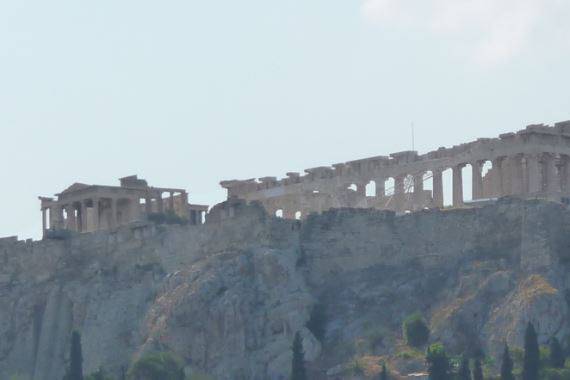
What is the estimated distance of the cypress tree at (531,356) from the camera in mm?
113688

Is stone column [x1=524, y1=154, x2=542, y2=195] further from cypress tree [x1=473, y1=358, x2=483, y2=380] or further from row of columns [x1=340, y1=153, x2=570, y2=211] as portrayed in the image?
cypress tree [x1=473, y1=358, x2=483, y2=380]

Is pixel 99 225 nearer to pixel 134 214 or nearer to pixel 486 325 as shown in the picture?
pixel 134 214

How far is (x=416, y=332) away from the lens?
389 feet

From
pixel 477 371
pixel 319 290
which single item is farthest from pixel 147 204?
pixel 477 371

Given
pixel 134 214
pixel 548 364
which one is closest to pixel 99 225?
pixel 134 214

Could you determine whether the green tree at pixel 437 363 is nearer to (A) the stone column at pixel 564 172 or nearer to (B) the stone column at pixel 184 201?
(A) the stone column at pixel 564 172

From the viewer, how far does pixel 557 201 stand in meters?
126

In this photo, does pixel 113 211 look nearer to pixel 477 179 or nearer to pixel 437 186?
pixel 437 186

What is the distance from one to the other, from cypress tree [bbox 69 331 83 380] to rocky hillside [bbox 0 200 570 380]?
1.96 meters

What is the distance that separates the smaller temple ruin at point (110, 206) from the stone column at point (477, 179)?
13.4 m

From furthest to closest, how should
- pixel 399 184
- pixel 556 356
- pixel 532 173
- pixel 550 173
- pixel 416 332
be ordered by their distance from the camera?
1. pixel 399 184
2. pixel 550 173
3. pixel 532 173
4. pixel 416 332
5. pixel 556 356

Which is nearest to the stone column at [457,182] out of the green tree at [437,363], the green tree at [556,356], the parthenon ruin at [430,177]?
the parthenon ruin at [430,177]

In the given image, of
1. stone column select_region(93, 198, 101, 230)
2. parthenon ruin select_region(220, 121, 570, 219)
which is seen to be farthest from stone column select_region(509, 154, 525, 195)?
stone column select_region(93, 198, 101, 230)

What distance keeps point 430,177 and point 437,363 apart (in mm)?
19580
